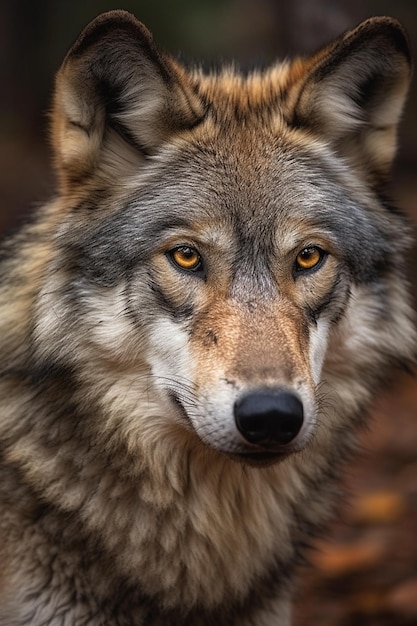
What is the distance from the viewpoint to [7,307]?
4297 millimetres

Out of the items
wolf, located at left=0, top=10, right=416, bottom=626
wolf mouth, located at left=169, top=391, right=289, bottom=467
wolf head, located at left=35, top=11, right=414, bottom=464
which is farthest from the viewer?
wolf, located at left=0, top=10, right=416, bottom=626

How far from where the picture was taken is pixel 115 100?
405 centimetres

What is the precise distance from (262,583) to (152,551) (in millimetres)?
575

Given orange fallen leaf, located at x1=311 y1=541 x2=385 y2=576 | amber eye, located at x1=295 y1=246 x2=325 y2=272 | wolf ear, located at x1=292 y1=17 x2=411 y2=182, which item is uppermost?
wolf ear, located at x1=292 y1=17 x2=411 y2=182

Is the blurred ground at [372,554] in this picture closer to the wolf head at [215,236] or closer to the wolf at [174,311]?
the wolf at [174,311]

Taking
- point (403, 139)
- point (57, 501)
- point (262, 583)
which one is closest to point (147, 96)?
point (57, 501)

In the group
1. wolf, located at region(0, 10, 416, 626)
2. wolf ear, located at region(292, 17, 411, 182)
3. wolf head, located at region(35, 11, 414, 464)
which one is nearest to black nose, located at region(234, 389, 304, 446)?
wolf head, located at region(35, 11, 414, 464)

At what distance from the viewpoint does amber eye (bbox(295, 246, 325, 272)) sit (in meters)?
3.94

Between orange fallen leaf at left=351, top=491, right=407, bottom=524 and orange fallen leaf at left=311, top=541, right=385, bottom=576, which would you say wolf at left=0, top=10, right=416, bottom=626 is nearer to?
orange fallen leaf at left=311, top=541, right=385, bottom=576

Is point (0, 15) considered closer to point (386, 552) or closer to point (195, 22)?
point (195, 22)

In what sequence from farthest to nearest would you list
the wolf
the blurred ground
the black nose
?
1. the blurred ground
2. the wolf
3. the black nose

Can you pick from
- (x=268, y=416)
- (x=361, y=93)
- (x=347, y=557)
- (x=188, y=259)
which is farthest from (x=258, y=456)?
(x=347, y=557)

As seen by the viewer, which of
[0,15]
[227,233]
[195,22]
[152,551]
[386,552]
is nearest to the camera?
[227,233]

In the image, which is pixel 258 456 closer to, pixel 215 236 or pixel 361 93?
pixel 215 236
